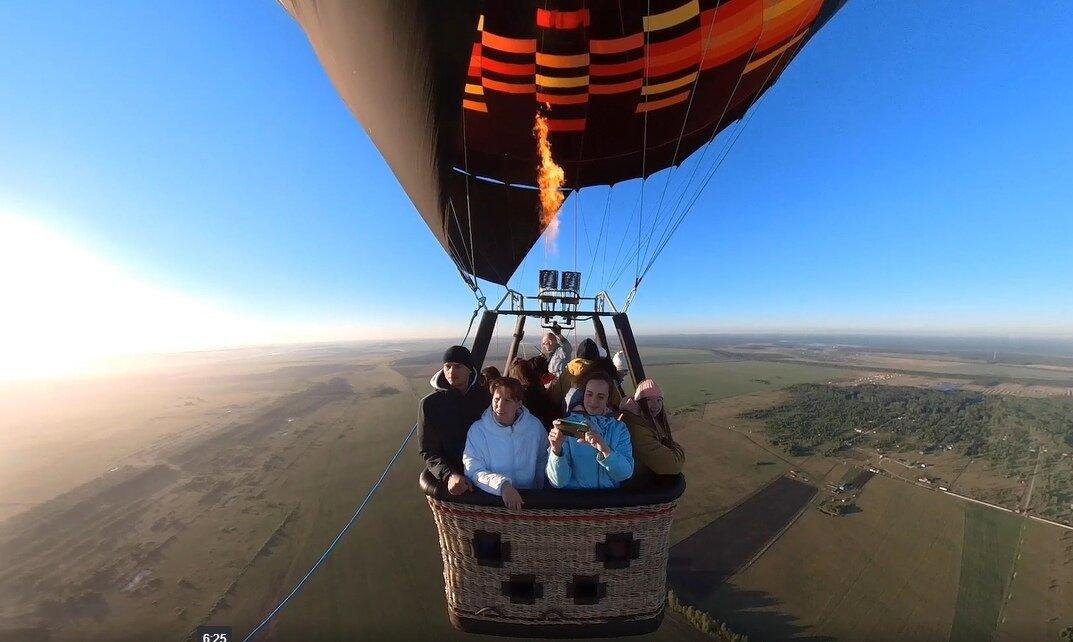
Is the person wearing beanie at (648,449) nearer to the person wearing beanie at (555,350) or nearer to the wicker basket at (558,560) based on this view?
the wicker basket at (558,560)

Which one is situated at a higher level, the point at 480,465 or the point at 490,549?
the point at 480,465

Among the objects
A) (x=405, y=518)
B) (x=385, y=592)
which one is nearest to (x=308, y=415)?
(x=405, y=518)

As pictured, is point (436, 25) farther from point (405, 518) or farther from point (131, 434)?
point (131, 434)

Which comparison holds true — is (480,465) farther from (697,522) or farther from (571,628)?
(697,522)

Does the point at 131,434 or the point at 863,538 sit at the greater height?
the point at 863,538

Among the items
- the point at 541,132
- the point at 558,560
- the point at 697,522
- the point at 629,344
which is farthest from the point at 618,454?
the point at 697,522
